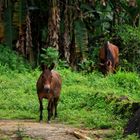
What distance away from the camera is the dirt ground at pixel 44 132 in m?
9.14

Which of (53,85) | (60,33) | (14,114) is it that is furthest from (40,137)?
(60,33)

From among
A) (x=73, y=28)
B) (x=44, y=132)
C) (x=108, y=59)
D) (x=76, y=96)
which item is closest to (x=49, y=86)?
(x=44, y=132)

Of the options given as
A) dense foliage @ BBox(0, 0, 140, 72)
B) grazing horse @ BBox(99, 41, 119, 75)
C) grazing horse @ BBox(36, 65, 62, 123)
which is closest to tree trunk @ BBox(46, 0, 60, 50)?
dense foliage @ BBox(0, 0, 140, 72)

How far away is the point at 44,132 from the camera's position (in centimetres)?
948

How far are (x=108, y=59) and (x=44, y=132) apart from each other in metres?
9.67

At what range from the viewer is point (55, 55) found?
19.3 m

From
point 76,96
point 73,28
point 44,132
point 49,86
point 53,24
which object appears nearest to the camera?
point 44,132

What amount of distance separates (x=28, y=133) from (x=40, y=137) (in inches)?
10.8

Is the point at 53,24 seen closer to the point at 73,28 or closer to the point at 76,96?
the point at 73,28

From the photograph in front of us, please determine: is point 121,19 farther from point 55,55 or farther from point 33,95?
point 33,95

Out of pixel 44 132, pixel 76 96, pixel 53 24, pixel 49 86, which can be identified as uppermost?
pixel 53 24

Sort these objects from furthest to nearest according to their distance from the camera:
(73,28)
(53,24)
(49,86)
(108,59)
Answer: (73,28) < (53,24) < (108,59) < (49,86)

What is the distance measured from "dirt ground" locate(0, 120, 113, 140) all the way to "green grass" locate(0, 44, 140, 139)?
43 centimetres

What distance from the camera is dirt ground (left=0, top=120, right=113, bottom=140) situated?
30.0ft
